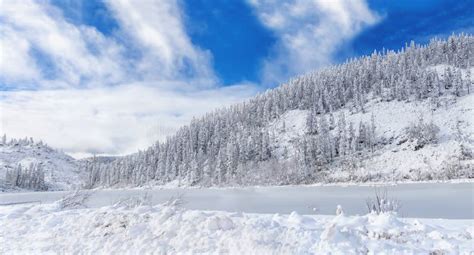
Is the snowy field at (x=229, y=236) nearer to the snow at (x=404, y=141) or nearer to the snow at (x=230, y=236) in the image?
the snow at (x=230, y=236)

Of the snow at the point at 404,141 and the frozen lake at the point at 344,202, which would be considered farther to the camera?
the snow at the point at 404,141

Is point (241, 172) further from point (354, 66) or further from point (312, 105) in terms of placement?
point (354, 66)

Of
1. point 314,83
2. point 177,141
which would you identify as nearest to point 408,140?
point 314,83

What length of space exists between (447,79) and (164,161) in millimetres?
119112

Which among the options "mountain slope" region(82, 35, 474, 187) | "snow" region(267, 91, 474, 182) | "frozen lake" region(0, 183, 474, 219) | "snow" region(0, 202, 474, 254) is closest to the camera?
"snow" region(0, 202, 474, 254)

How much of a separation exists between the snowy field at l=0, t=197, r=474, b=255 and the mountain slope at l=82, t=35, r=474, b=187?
86395mm

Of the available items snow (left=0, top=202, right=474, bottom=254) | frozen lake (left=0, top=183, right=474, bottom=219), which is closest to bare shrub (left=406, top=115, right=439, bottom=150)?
frozen lake (left=0, top=183, right=474, bottom=219)

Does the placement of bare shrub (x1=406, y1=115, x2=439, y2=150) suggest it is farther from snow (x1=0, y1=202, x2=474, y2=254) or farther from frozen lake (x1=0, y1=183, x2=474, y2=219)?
snow (x1=0, y1=202, x2=474, y2=254)

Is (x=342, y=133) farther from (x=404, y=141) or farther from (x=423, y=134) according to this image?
(x=423, y=134)

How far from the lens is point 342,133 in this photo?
136 m

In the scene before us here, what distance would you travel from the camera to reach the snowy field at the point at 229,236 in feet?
28.4

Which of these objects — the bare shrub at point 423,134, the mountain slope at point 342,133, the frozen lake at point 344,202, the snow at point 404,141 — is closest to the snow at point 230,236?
the frozen lake at point 344,202

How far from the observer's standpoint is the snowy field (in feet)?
28.4

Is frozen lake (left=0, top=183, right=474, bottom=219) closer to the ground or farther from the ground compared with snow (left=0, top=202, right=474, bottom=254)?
closer to the ground
